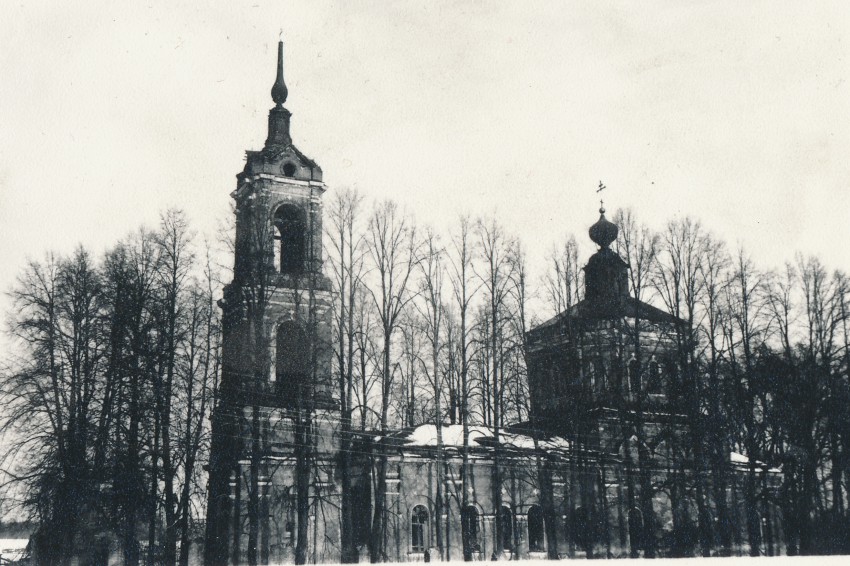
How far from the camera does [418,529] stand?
32.1m

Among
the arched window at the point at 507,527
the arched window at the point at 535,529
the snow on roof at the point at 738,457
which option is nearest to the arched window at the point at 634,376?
the arched window at the point at 535,529

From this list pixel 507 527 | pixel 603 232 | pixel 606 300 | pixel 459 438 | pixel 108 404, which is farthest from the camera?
pixel 603 232

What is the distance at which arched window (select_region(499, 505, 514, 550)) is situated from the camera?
32.7 metres

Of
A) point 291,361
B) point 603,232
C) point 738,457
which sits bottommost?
point 738,457

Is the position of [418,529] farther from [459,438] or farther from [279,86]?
[279,86]

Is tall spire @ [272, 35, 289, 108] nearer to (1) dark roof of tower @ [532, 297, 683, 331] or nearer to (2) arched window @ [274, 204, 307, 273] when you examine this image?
(2) arched window @ [274, 204, 307, 273]

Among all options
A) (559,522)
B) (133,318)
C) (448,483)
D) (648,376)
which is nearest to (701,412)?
(648,376)

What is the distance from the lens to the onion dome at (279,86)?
32.8 m

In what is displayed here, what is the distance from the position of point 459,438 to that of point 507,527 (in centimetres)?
376

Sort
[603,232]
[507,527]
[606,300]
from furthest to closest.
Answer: [603,232] < [606,300] < [507,527]

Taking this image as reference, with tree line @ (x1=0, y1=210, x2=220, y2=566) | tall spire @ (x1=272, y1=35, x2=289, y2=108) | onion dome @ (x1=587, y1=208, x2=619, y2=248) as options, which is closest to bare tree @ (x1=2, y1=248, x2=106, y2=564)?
tree line @ (x1=0, y1=210, x2=220, y2=566)

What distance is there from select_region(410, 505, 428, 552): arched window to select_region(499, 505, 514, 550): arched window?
2834 mm

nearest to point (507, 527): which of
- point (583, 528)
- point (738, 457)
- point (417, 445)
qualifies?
point (583, 528)

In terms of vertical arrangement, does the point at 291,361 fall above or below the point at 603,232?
below
